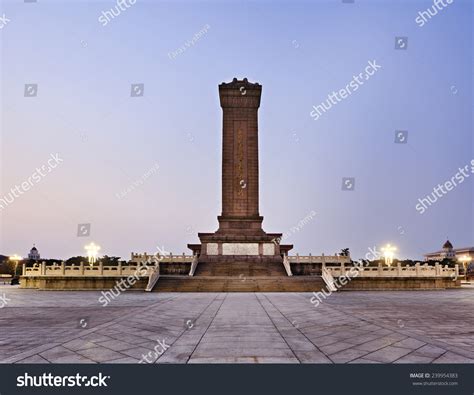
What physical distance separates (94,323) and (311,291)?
660 inches

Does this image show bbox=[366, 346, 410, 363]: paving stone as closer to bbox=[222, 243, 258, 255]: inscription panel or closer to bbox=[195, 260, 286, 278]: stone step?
bbox=[195, 260, 286, 278]: stone step

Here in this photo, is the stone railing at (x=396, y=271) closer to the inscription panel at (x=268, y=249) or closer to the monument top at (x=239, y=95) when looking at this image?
the inscription panel at (x=268, y=249)

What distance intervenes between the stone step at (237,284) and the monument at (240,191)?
35.6 ft

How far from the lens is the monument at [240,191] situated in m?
38.9

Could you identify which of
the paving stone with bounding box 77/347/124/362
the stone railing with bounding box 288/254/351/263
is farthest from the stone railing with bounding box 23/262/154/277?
the paving stone with bounding box 77/347/124/362

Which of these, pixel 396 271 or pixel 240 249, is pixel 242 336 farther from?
pixel 240 249

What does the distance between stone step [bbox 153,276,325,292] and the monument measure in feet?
35.6

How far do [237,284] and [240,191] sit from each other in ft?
65.7

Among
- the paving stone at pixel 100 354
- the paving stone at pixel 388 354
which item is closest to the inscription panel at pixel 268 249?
the paving stone at pixel 388 354

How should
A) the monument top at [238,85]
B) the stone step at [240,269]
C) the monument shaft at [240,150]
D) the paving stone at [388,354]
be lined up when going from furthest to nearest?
the monument top at [238,85]
the monument shaft at [240,150]
the stone step at [240,269]
the paving stone at [388,354]

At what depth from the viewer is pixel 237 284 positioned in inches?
985

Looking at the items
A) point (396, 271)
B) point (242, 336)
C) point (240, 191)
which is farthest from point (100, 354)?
point (240, 191)
